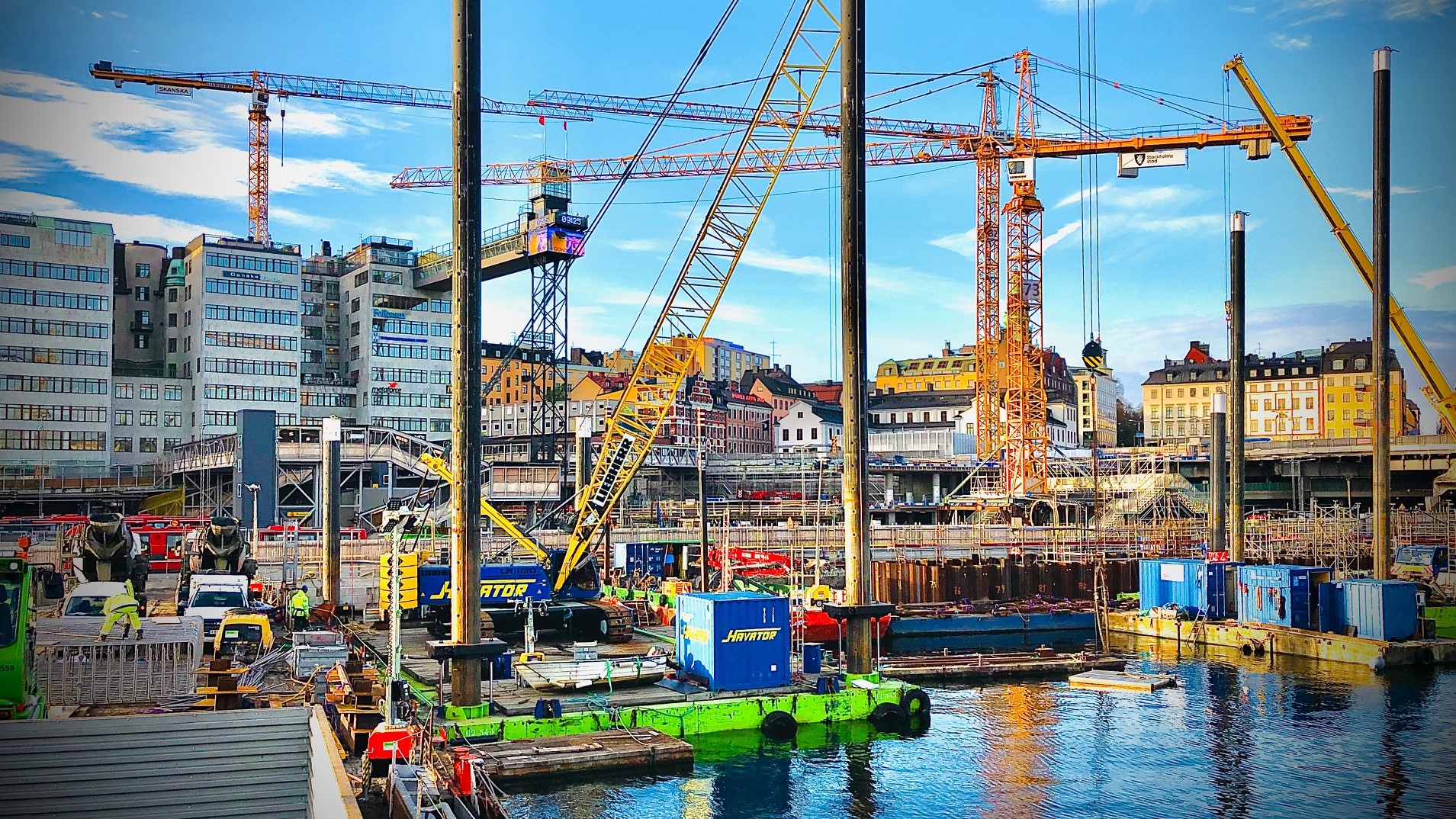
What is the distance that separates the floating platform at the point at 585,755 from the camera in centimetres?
2344

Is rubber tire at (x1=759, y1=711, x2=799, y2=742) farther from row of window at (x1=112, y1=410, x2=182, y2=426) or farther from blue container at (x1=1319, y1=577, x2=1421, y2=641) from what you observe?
row of window at (x1=112, y1=410, x2=182, y2=426)

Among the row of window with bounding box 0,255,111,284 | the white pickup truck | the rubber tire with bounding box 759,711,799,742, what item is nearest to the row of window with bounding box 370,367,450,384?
the row of window with bounding box 0,255,111,284

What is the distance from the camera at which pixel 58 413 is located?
80.6 m

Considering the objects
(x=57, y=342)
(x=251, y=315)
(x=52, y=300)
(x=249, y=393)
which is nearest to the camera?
(x=52, y=300)

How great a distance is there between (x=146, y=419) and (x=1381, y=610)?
8697 cm

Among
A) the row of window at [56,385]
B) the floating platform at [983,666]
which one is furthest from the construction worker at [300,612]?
the row of window at [56,385]

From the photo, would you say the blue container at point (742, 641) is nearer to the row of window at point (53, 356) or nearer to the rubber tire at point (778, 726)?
the rubber tire at point (778, 726)

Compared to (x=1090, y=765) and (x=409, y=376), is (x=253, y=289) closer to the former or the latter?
(x=409, y=376)

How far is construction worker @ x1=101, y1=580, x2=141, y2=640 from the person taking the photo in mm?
24361

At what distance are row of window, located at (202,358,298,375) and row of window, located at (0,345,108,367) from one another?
11.4 metres

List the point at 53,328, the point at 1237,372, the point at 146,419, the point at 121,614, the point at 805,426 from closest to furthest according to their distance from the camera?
the point at 121,614 < the point at 1237,372 < the point at 53,328 < the point at 146,419 < the point at 805,426

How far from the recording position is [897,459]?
119 meters

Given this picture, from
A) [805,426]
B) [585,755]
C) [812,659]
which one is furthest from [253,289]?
[585,755]

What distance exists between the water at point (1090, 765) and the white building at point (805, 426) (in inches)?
4481
